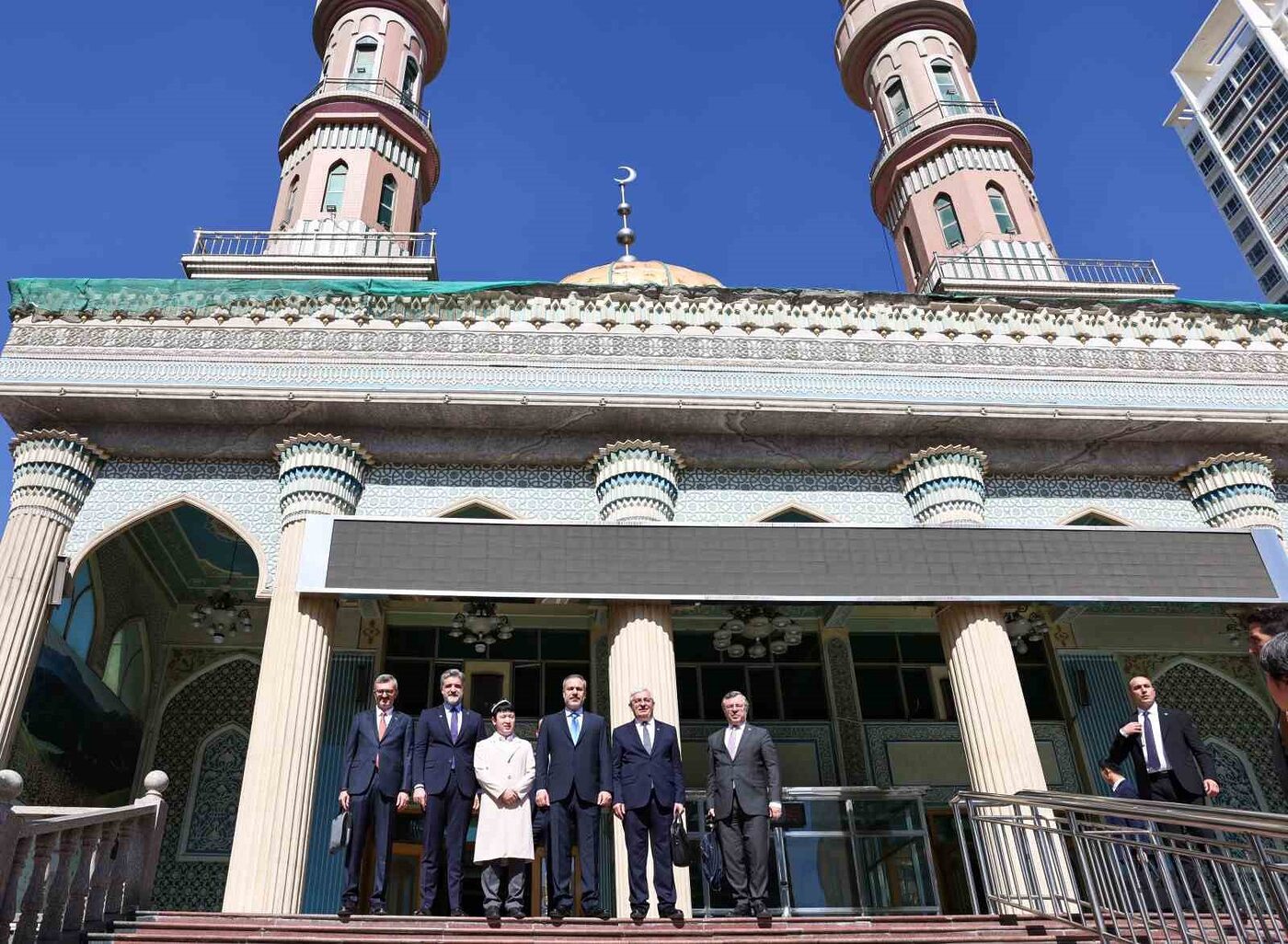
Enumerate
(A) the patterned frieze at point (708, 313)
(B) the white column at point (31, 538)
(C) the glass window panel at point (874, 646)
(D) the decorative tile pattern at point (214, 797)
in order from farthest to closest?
1. (C) the glass window panel at point (874, 646)
2. (D) the decorative tile pattern at point (214, 797)
3. (A) the patterned frieze at point (708, 313)
4. (B) the white column at point (31, 538)

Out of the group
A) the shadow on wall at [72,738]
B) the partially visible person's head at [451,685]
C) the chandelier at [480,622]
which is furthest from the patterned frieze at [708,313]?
the partially visible person's head at [451,685]

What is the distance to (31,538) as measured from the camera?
979 cm

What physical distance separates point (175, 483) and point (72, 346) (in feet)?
6.22

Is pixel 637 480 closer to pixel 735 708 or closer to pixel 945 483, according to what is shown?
pixel 945 483

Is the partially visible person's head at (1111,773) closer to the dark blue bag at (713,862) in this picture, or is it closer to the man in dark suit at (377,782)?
the dark blue bag at (713,862)

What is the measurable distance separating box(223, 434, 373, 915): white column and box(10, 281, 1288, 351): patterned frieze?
184 cm

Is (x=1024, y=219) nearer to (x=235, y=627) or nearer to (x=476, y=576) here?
(x=476, y=576)

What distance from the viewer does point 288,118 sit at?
19719 millimetres

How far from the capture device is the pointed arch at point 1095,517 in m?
11.0

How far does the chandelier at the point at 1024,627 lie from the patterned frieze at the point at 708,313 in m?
3.31

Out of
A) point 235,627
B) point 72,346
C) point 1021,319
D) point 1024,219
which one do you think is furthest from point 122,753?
point 1024,219

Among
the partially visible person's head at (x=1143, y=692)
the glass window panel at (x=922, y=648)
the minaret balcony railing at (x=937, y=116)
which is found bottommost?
the partially visible person's head at (x=1143, y=692)

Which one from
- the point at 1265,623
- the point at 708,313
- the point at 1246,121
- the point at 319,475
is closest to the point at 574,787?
the point at 1265,623

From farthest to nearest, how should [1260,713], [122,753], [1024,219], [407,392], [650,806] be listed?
[1024,219]
[1260,713]
[122,753]
[407,392]
[650,806]
